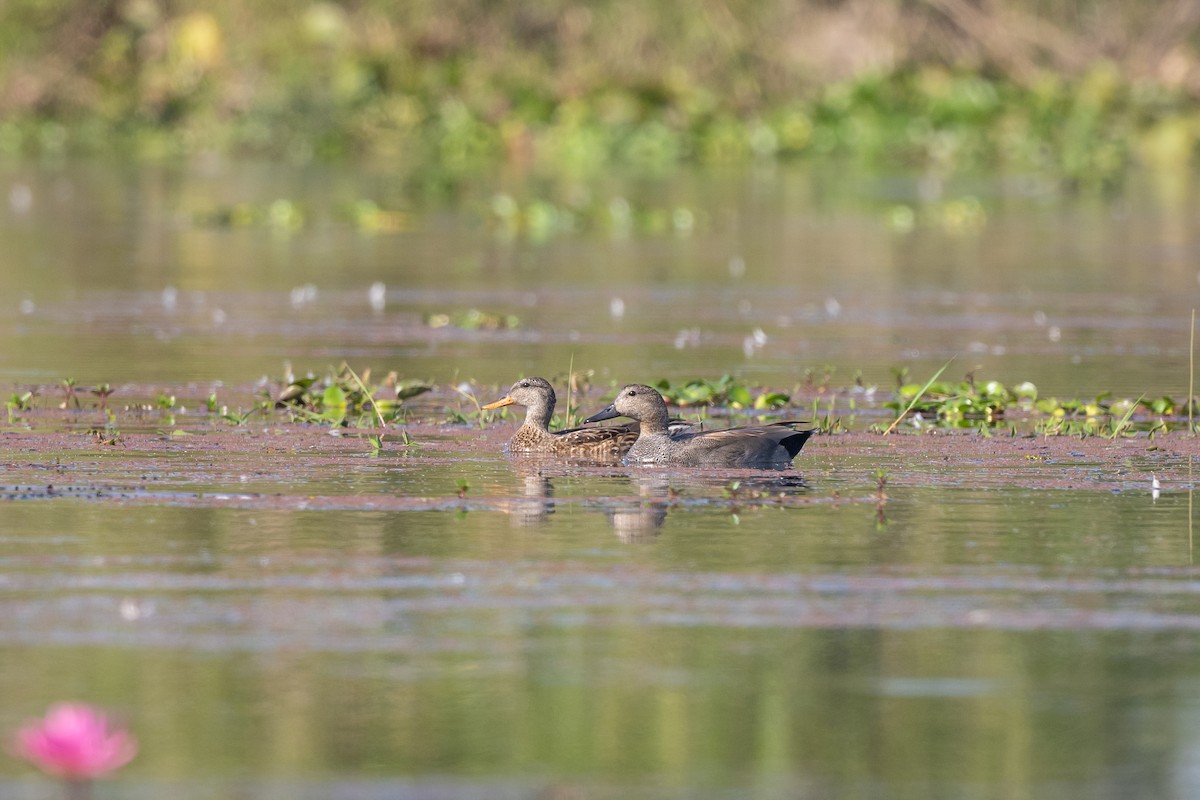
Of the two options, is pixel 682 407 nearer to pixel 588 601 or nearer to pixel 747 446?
pixel 747 446

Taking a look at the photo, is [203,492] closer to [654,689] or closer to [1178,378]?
[654,689]

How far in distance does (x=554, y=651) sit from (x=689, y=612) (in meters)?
0.63

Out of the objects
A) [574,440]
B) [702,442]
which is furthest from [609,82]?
[702,442]

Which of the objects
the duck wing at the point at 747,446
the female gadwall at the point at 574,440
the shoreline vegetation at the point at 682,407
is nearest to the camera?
the duck wing at the point at 747,446

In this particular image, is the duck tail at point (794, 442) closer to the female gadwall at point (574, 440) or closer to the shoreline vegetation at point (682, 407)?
the female gadwall at point (574, 440)

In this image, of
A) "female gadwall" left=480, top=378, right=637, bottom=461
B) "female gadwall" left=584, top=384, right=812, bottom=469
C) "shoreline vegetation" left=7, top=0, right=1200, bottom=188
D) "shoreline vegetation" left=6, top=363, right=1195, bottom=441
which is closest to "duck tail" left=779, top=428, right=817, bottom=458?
"female gadwall" left=584, top=384, right=812, bottom=469

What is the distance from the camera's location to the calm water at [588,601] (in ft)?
18.4

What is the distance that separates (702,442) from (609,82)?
31327 mm

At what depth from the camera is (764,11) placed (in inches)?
1630

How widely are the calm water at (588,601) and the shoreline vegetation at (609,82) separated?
2326 cm

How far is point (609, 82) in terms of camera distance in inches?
1615

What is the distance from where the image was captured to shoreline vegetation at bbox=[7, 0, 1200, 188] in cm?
3869

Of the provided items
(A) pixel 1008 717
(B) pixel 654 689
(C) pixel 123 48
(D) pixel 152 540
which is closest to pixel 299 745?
(B) pixel 654 689

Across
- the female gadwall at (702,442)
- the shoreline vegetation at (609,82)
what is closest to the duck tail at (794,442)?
the female gadwall at (702,442)
